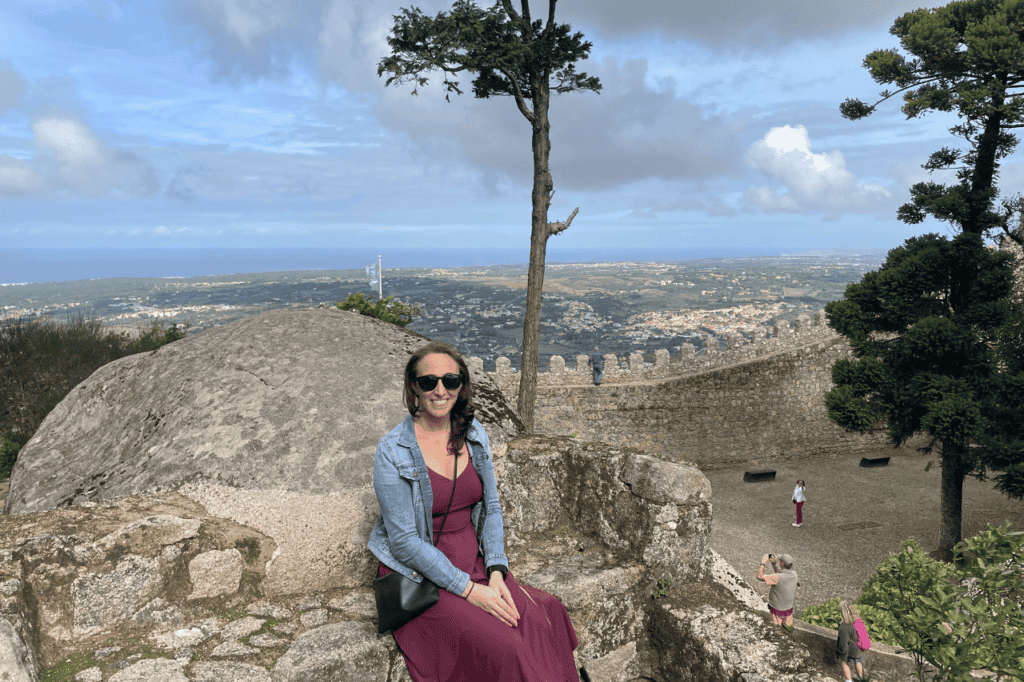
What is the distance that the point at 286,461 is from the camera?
3.84 m

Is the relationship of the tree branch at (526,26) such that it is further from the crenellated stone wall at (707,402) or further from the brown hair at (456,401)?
the brown hair at (456,401)

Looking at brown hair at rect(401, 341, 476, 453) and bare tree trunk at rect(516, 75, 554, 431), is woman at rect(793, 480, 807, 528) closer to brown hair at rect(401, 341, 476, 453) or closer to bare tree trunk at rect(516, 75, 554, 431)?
bare tree trunk at rect(516, 75, 554, 431)

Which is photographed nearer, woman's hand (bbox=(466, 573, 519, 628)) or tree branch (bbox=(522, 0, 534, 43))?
woman's hand (bbox=(466, 573, 519, 628))

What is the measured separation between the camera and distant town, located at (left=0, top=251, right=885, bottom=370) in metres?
26.2

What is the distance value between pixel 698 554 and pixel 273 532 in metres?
2.78

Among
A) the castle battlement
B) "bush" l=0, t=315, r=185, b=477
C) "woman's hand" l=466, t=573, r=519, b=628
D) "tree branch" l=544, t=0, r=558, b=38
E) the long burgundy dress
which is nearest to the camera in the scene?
the long burgundy dress

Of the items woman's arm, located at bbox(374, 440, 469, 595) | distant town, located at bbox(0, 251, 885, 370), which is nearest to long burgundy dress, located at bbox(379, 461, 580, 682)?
woman's arm, located at bbox(374, 440, 469, 595)

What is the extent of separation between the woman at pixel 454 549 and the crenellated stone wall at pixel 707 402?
15013mm

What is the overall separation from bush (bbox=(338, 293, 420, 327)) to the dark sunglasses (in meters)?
12.0

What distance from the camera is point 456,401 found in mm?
3059

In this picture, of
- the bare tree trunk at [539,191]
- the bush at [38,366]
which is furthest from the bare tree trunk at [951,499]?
the bush at [38,366]

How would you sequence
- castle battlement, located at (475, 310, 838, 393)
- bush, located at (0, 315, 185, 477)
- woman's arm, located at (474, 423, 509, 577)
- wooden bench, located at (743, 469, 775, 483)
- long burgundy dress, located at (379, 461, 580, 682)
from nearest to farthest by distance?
long burgundy dress, located at (379, 461, 580, 682), woman's arm, located at (474, 423, 509, 577), bush, located at (0, 315, 185, 477), wooden bench, located at (743, 469, 775, 483), castle battlement, located at (475, 310, 838, 393)

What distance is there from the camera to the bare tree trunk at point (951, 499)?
1219 centimetres

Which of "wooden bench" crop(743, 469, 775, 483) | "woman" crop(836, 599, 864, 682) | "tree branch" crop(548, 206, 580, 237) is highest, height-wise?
"tree branch" crop(548, 206, 580, 237)
